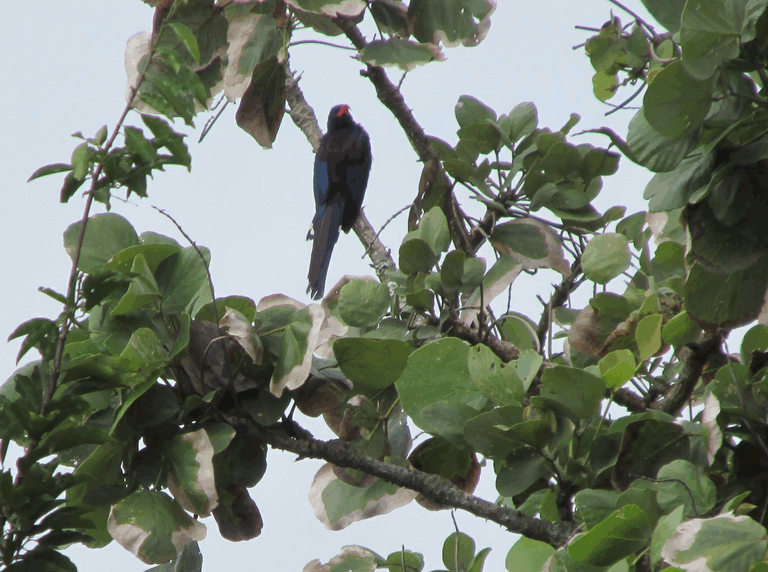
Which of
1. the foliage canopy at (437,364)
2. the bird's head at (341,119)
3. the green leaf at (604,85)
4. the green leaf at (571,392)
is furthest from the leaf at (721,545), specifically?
the bird's head at (341,119)

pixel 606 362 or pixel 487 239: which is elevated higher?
pixel 487 239

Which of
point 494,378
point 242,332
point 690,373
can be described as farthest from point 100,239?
point 690,373

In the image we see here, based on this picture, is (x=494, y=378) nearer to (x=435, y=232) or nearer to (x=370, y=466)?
(x=370, y=466)

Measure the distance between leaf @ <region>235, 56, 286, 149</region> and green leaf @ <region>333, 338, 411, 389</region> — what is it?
2.17ft

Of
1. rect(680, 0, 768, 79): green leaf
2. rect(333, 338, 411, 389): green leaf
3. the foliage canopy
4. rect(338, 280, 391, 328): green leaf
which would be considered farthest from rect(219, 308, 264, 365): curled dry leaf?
rect(680, 0, 768, 79): green leaf

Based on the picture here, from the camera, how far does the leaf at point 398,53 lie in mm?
1416

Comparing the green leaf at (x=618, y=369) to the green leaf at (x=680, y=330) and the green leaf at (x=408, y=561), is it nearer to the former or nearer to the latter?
the green leaf at (x=680, y=330)

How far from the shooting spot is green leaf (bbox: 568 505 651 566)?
2.68 feet

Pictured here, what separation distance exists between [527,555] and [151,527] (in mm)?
564

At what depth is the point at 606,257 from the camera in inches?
51.0

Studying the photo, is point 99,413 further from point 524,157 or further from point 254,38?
point 524,157

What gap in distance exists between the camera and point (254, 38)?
1.45 metres

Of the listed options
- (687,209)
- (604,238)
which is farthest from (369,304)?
(687,209)

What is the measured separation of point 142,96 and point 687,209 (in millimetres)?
786
